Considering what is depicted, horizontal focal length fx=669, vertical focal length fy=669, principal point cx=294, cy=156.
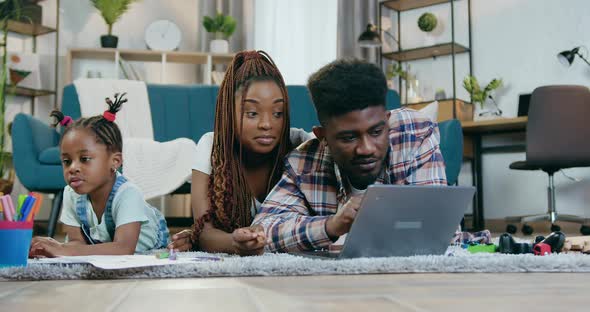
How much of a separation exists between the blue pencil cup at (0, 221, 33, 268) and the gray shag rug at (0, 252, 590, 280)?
41 mm

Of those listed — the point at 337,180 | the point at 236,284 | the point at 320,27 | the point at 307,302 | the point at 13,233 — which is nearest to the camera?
the point at 307,302

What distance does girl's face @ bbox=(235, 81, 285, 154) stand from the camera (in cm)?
156

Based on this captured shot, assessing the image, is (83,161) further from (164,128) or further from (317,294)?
(164,128)

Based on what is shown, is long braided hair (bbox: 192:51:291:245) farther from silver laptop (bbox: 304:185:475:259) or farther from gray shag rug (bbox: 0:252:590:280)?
gray shag rug (bbox: 0:252:590:280)

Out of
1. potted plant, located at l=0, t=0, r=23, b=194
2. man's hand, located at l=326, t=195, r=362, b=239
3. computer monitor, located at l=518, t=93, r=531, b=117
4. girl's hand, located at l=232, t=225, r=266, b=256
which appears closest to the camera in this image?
man's hand, located at l=326, t=195, r=362, b=239

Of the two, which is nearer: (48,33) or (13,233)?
(13,233)

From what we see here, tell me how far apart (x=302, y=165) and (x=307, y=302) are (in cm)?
83

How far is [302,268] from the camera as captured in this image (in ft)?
3.37

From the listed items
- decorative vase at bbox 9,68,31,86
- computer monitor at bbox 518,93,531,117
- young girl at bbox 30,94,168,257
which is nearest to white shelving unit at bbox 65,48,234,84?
decorative vase at bbox 9,68,31,86

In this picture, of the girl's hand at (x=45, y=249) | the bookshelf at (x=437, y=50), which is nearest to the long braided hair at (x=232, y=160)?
the girl's hand at (x=45, y=249)

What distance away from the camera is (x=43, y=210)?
451cm

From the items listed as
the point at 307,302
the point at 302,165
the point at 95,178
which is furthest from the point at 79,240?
the point at 307,302

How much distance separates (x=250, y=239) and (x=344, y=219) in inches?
7.8

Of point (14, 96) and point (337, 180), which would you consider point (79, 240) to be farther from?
point (14, 96)
